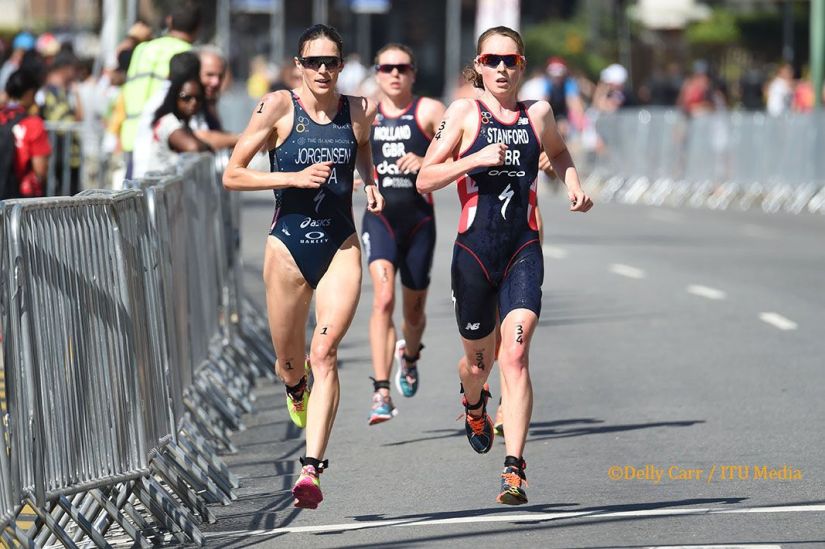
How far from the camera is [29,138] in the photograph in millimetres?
12828

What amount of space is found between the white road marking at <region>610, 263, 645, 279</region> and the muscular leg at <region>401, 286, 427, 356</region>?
25.9 feet

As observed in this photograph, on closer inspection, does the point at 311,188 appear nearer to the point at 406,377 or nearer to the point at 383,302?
the point at 383,302

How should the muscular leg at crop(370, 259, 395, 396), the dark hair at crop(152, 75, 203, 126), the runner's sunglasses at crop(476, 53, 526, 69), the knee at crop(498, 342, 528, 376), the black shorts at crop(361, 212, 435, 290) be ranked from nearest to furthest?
the knee at crop(498, 342, 528, 376) < the runner's sunglasses at crop(476, 53, 526, 69) < the muscular leg at crop(370, 259, 395, 396) < the black shorts at crop(361, 212, 435, 290) < the dark hair at crop(152, 75, 203, 126)

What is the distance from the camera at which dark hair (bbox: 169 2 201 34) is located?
13227 millimetres

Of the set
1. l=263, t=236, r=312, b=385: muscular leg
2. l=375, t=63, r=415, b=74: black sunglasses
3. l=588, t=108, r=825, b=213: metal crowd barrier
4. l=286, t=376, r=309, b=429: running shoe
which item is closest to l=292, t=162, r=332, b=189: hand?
l=263, t=236, r=312, b=385: muscular leg

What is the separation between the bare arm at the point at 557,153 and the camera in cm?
820

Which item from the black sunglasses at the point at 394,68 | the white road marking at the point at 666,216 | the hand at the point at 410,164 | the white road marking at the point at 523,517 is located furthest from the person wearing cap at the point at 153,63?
the white road marking at the point at 666,216

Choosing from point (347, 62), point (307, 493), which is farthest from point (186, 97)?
point (347, 62)

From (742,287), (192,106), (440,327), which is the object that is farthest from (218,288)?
(742,287)

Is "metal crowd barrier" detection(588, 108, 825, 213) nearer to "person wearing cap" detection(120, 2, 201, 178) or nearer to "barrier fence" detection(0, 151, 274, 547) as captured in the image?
"person wearing cap" detection(120, 2, 201, 178)

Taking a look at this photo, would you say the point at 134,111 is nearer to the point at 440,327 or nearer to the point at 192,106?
the point at 192,106

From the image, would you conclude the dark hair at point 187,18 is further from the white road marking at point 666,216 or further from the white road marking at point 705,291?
the white road marking at point 666,216

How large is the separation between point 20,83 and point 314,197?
563 centimetres

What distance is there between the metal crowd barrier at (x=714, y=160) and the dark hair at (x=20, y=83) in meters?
15.8
